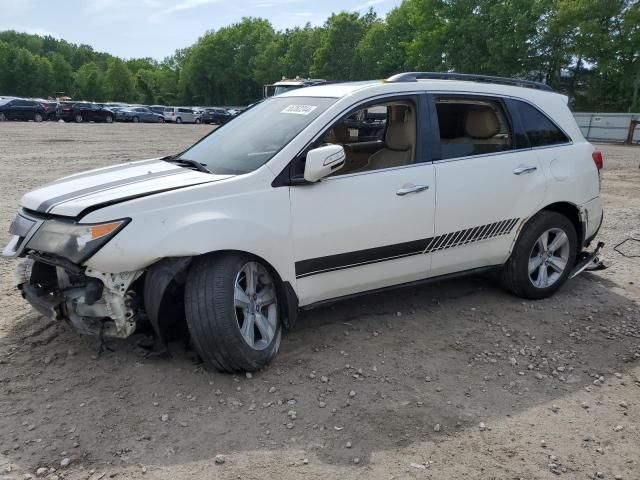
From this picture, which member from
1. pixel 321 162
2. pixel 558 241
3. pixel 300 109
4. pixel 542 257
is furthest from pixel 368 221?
pixel 558 241

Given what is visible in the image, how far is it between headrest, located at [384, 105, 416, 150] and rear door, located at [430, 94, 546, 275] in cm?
18

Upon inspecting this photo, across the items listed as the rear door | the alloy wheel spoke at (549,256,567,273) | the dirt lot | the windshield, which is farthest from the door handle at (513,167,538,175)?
the windshield

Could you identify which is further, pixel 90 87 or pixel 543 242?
pixel 90 87

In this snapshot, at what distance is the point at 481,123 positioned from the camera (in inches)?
186

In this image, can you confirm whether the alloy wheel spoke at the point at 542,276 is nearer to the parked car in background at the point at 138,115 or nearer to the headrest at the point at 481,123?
the headrest at the point at 481,123

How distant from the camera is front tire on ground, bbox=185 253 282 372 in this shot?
3.29 meters

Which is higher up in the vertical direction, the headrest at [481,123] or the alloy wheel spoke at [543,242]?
the headrest at [481,123]

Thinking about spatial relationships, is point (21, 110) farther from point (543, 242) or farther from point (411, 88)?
point (543, 242)

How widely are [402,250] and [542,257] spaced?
162cm

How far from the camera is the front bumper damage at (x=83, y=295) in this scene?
10.7ft

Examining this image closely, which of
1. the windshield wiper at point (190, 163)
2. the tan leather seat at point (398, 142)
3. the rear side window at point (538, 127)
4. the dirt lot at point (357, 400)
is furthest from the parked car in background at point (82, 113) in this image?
the rear side window at point (538, 127)

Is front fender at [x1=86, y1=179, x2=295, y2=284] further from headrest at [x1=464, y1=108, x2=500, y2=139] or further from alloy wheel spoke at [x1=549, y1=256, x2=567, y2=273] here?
alloy wheel spoke at [x1=549, y1=256, x2=567, y2=273]

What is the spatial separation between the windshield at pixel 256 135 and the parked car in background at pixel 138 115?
1859 inches

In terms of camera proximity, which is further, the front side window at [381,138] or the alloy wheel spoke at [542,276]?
the alloy wheel spoke at [542,276]
